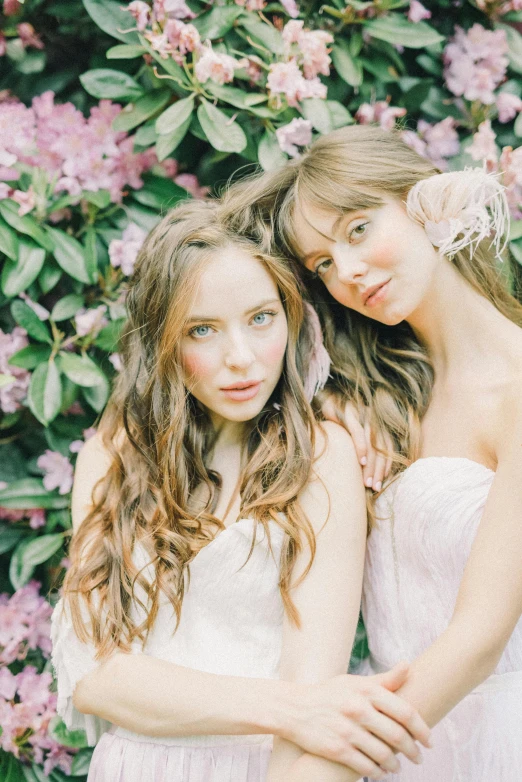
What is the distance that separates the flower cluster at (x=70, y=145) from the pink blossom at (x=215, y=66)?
0.31 m

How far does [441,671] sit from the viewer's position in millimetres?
1597

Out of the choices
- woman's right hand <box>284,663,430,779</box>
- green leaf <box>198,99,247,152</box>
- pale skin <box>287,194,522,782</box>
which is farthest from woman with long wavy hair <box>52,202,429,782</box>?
green leaf <box>198,99,247,152</box>

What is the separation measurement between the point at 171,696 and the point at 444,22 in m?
2.09

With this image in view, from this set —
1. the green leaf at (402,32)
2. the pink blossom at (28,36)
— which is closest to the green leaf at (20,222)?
the pink blossom at (28,36)

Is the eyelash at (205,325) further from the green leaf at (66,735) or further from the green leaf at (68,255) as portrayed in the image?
the green leaf at (66,735)

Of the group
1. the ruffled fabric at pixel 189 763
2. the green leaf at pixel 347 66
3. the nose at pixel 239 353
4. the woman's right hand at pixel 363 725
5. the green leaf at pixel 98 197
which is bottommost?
the ruffled fabric at pixel 189 763

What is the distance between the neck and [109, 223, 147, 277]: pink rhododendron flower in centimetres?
81

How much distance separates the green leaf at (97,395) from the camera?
2.22 meters

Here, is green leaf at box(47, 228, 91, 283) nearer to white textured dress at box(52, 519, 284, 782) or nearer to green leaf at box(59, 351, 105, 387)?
green leaf at box(59, 351, 105, 387)

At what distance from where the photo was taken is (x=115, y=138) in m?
2.25

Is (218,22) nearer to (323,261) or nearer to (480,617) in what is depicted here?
(323,261)

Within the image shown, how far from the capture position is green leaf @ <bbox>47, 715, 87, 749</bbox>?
7.41 ft

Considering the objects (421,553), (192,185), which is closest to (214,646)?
(421,553)

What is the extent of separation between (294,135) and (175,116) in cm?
33
